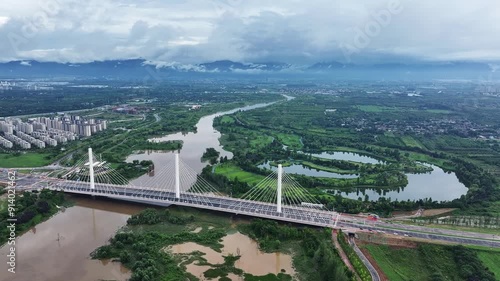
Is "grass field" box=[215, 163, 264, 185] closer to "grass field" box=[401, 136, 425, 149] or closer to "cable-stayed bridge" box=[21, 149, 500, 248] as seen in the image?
"cable-stayed bridge" box=[21, 149, 500, 248]

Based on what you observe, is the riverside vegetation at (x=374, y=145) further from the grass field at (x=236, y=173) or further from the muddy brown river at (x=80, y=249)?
the muddy brown river at (x=80, y=249)

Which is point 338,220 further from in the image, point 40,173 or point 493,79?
point 493,79

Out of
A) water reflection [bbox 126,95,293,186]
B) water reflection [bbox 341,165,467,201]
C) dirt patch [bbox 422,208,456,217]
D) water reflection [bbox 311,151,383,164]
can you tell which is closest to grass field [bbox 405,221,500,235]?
dirt patch [bbox 422,208,456,217]

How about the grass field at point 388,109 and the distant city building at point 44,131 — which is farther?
the grass field at point 388,109

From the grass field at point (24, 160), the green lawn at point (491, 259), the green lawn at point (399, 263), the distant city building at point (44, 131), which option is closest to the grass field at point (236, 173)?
the green lawn at point (399, 263)

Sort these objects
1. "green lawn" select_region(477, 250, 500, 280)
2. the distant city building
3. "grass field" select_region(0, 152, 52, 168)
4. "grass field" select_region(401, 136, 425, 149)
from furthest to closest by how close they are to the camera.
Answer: "grass field" select_region(401, 136, 425, 149) → the distant city building → "grass field" select_region(0, 152, 52, 168) → "green lawn" select_region(477, 250, 500, 280)

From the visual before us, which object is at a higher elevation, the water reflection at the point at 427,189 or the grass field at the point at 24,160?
the grass field at the point at 24,160
